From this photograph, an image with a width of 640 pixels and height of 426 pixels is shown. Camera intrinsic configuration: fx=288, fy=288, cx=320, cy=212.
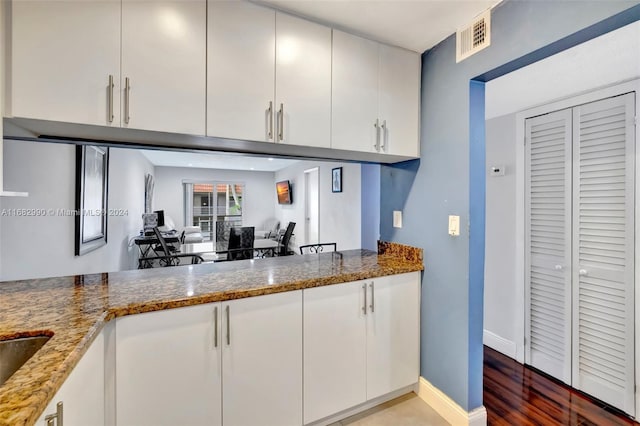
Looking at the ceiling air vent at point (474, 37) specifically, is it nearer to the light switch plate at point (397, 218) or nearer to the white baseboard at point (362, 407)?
the light switch plate at point (397, 218)

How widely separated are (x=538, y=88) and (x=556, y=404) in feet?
7.05

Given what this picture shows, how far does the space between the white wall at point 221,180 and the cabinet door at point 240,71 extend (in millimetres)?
7688

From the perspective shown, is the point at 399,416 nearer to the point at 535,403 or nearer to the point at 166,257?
the point at 535,403

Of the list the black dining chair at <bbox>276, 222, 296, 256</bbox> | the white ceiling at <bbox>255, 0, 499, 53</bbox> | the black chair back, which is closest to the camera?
the white ceiling at <bbox>255, 0, 499, 53</bbox>

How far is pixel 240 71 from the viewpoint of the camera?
4.70ft

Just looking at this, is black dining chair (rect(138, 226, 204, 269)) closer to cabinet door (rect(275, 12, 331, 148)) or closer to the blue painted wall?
cabinet door (rect(275, 12, 331, 148))

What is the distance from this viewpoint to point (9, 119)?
1.09 m

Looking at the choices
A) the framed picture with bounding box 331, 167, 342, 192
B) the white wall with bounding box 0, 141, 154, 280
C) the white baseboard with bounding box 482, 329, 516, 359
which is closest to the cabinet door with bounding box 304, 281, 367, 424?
the white baseboard with bounding box 482, 329, 516, 359

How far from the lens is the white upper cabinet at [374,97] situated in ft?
5.56

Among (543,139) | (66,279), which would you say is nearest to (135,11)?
(66,279)

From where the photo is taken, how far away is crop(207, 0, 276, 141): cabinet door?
138 cm

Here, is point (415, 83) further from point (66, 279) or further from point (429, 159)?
point (66, 279)

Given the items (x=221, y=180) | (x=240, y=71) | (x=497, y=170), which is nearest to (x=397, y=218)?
(x=497, y=170)

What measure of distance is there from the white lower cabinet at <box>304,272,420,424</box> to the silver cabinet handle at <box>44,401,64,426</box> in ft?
3.19
